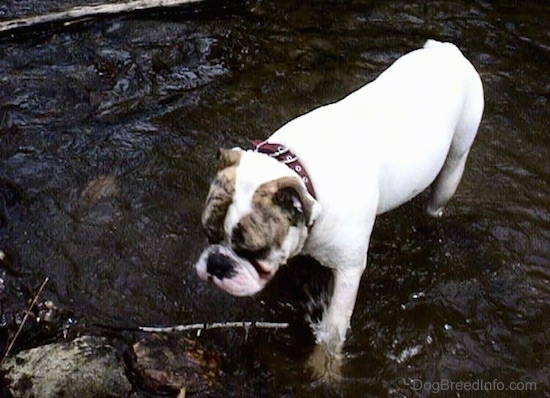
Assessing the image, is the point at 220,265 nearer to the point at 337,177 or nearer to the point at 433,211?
the point at 337,177

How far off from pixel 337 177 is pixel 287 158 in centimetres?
32

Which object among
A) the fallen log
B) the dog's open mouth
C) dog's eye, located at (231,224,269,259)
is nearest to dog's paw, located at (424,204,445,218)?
the dog's open mouth

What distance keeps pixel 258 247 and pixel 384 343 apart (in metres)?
1.55

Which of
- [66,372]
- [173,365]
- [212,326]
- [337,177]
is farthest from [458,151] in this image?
[66,372]

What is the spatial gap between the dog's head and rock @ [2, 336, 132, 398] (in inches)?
35.5

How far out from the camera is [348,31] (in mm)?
7941

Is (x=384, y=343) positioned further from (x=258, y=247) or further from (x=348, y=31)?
(x=348, y=31)

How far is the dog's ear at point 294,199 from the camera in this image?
151 inches

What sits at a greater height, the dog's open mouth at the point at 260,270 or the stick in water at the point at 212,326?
the dog's open mouth at the point at 260,270

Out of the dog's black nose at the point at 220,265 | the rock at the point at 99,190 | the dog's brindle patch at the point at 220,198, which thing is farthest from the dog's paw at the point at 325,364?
the rock at the point at 99,190

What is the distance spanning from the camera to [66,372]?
4395 mm

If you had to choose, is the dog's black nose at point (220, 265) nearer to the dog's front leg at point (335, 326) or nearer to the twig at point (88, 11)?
the dog's front leg at point (335, 326)

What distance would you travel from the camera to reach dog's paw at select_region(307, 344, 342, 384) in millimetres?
4812

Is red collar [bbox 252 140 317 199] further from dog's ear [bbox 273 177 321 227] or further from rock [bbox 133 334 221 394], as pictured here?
rock [bbox 133 334 221 394]
